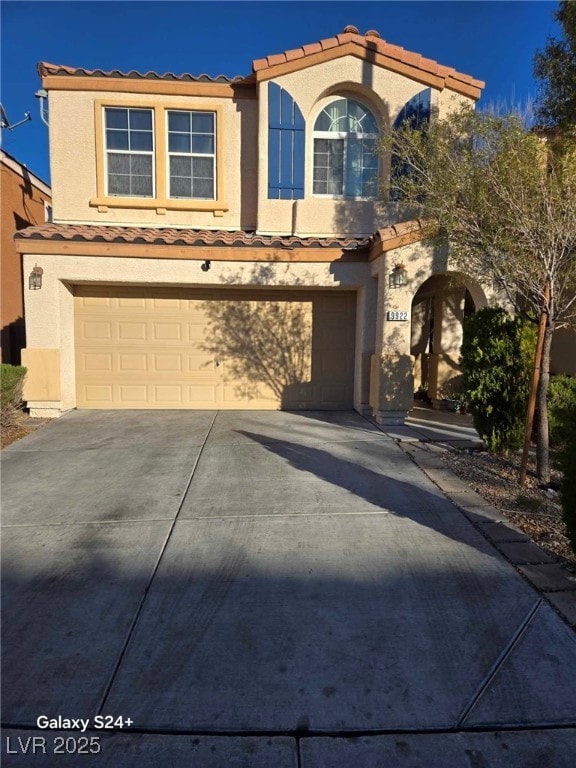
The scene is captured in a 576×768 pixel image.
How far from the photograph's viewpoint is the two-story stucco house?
9.16 metres

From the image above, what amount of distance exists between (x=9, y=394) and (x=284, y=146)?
7.20 m

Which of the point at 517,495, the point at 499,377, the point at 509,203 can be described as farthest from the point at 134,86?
the point at 517,495

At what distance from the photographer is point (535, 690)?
2.47m

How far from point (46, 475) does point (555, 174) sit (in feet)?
22.8

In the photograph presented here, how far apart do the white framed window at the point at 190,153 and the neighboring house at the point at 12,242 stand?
429 cm

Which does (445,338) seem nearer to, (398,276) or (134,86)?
(398,276)

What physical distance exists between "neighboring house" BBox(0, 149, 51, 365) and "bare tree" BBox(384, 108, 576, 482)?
9.71 m

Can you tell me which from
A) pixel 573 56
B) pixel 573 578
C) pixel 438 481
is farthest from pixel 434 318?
pixel 573 578

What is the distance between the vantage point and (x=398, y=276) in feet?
27.2

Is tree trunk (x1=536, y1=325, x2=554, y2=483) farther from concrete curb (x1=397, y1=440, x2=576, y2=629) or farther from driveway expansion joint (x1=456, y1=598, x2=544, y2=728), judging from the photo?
driveway expansion joint (x1=456, y1=598, x2=544, y2=728)

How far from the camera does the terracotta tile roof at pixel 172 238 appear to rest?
8.89 meters

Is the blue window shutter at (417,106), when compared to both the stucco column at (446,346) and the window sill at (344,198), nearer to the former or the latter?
the window sill at (344,198)

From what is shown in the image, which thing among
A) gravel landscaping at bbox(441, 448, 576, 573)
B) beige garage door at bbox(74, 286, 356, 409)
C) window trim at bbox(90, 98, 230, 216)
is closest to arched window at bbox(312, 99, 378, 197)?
window trim at bbox(90, 98, 230, 216)

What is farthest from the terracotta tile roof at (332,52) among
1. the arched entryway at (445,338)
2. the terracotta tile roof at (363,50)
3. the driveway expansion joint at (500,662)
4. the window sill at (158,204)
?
the driveway expansion joint at (500,662)
